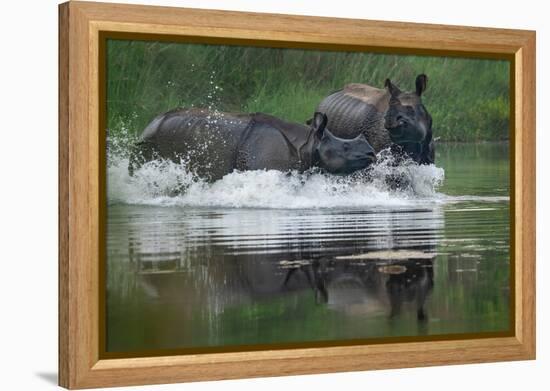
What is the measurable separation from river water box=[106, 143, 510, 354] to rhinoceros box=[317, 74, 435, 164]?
13cm

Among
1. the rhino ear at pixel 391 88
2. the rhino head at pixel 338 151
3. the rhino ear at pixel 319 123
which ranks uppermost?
the rhino ear at pixel 391 88

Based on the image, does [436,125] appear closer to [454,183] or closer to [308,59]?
[454,183]

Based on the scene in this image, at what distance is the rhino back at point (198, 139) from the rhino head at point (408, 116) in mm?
900

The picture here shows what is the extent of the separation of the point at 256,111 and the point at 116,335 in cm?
147

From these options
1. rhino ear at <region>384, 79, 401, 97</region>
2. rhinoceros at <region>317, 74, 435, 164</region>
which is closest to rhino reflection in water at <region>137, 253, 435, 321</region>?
rhinoceros at <region>317, 74, 435, 164</region>

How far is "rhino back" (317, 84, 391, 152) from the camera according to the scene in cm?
800

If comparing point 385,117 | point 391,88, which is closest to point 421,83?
point 391,88

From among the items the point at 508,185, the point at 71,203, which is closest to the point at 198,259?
the point at 71,203

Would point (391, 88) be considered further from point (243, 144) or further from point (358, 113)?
point (243, 144)

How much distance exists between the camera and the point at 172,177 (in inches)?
300

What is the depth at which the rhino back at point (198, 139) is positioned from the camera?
7.54 m

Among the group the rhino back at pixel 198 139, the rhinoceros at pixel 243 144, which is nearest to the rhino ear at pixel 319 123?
the rhinoceros at pixel 243 144

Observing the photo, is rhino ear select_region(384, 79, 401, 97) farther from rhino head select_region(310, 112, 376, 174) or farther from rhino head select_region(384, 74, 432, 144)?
rhino head select_region(310, 112, 376, 174)

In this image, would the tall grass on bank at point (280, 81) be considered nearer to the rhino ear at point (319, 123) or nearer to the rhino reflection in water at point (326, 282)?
the rhino ear at point (319, 123)
